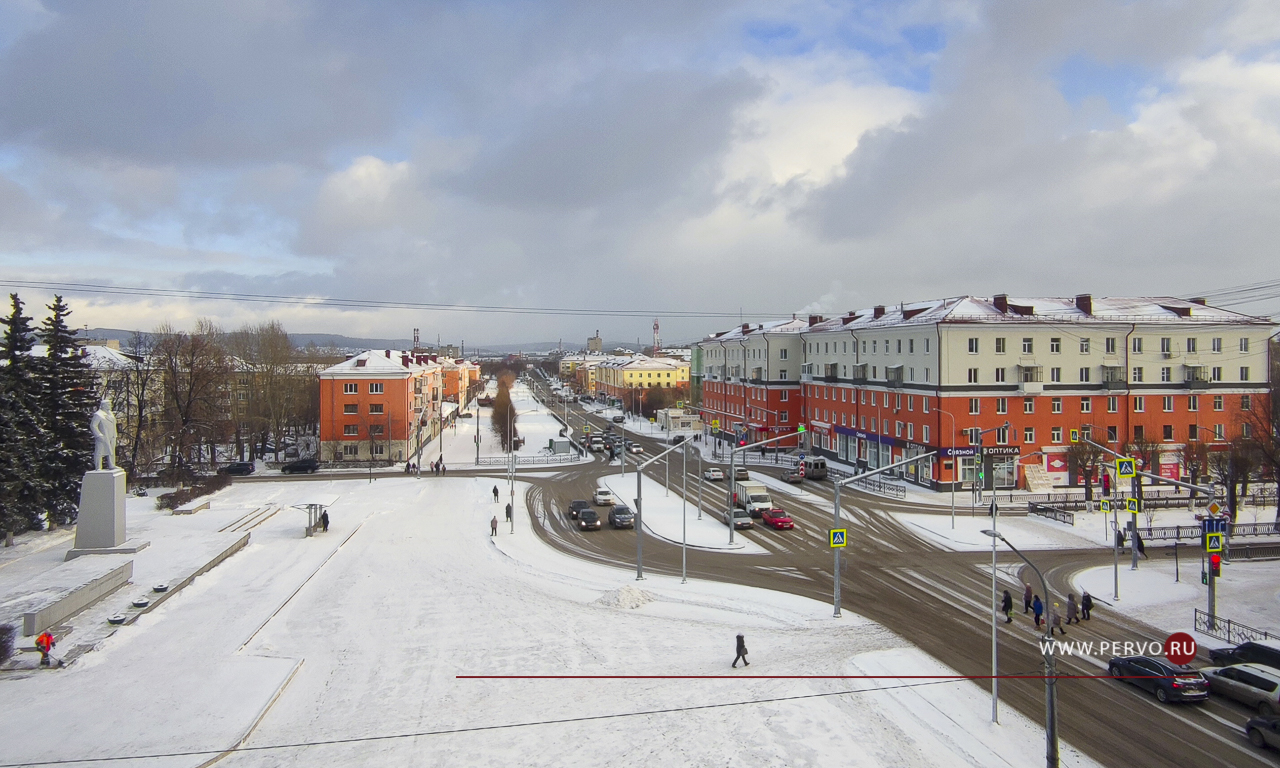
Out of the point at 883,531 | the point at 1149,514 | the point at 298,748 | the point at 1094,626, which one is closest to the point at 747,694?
the point at 298,748

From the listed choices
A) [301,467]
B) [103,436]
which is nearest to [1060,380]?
[103,436]

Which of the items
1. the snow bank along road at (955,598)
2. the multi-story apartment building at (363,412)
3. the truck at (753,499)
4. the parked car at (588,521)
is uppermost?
the multi-story apartment building at (363,412)

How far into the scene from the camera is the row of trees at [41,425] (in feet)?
105

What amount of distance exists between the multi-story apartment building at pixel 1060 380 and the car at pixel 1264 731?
32361 millimetres

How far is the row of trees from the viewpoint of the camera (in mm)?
32125

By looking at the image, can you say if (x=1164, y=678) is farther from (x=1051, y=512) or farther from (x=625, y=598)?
(x=1051, y=512)

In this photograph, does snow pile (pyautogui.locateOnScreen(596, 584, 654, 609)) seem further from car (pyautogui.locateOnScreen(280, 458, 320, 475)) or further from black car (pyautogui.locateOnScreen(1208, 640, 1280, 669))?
car (pyautogui.locateOnScreen(280, 458, 320, 475))

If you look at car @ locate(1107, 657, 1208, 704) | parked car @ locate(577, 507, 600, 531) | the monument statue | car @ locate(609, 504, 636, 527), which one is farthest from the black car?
the monument statue

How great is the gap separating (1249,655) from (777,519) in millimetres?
21878

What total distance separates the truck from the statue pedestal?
1184 inches

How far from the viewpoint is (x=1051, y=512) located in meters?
40.5

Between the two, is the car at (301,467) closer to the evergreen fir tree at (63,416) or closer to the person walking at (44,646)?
the evergreen fir tree at (63,416)

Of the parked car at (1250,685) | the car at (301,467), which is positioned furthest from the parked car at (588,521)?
the car at (301,467)

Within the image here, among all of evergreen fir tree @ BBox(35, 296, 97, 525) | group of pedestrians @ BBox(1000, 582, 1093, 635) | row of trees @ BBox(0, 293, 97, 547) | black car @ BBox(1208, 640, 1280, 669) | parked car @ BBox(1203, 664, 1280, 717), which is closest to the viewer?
parked car @ BBox(1203, 664, 1280, 717)
